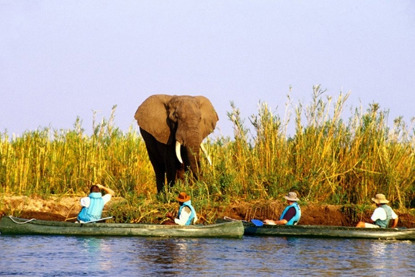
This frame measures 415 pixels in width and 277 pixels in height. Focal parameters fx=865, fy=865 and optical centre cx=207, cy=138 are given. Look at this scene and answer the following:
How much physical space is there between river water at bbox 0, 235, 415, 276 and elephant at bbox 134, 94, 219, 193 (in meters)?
3.57

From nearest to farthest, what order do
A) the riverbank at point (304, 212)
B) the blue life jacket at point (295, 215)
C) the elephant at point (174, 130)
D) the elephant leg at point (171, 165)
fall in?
the blue life jacket at point (295, 215), the riverbank at point (304, 212), the elephant at point (174, 130), the elephant leg at point (171, 165)

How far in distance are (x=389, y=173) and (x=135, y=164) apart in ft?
20.4

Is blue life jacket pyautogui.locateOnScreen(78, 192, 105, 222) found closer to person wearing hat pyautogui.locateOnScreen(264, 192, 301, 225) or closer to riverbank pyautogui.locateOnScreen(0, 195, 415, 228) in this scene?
riverbank pyautogui.locateOnScreen(0, 195, 415, 228)

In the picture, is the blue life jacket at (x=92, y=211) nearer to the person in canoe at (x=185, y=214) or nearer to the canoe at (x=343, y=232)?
the person in canoe at (x=185, y=214)

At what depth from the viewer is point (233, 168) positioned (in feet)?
60.6

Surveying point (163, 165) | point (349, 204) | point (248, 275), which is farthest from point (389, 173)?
point (248, 275)

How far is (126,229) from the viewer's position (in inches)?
621

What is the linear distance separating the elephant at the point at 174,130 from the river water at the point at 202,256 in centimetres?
357

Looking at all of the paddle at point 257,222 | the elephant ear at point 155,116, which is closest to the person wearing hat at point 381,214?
the paddle at point 257,222

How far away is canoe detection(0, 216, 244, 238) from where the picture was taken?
51.2 feet

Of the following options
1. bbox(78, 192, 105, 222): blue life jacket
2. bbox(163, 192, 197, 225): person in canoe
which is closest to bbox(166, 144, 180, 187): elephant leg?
bbox(78, 192, 105, 222): blue life jacket

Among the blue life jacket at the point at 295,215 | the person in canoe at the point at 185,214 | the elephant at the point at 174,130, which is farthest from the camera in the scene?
the elephant at the point at 174,130

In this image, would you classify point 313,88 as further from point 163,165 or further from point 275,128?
point 163,165

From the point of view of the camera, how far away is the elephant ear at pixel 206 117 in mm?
19969
